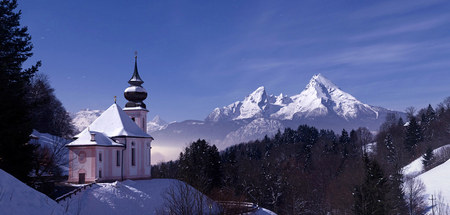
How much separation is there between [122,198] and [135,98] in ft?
68.2

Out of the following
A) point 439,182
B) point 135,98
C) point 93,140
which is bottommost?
point 439,182

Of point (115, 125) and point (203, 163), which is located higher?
point (115, 125)

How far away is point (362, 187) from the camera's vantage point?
40062 millimetres

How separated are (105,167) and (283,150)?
316ft

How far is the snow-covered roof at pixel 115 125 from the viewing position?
50.0 meters

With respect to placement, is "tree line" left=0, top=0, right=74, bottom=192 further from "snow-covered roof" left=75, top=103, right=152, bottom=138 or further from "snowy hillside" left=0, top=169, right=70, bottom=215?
"snow-covered roof" left=75, top=103, right=152, bottom=138

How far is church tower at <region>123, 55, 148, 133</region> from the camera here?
5775cm

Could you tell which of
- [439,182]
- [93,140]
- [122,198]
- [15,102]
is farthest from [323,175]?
[15,102]

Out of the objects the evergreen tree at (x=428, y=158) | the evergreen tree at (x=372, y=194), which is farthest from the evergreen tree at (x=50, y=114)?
the evergreen tree at (x=428, y=158)

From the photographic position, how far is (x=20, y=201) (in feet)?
52.1

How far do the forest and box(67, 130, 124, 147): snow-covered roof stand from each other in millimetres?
11791

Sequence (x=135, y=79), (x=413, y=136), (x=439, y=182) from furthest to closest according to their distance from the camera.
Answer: (x=413, y=136) → (x=439, y=182) → (x=135, y=79)

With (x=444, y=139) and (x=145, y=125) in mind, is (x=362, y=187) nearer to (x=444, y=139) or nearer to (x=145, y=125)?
(x=145, y=125)

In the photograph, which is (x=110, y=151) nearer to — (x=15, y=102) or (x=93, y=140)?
(x=93, y=140)
